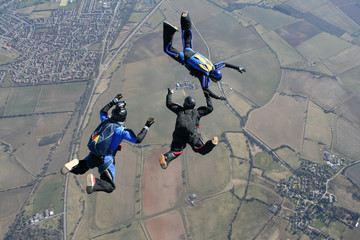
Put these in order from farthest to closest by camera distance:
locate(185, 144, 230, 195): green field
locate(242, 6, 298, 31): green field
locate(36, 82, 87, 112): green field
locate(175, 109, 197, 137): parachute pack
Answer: locate(242, 6, 298, 31): green field → locate(36, 82, 87, 112): green field → locate(185, 144, 230, 195): green field → locate(175, 109, 197, 137): parachute pack

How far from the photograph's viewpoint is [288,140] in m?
58.6

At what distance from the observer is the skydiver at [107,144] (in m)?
15.1

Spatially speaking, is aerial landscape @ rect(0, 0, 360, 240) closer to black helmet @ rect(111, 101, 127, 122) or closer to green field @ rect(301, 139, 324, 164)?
green field @ rect(301, 139, 324, 164)

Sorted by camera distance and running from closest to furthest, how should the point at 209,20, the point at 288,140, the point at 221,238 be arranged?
the point at 221,238 → the point at 288,140 → the point at 209,20

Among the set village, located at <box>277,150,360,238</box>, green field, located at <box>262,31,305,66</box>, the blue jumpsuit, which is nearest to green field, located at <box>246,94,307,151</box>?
village, located at <box>277,150,360,238</box>

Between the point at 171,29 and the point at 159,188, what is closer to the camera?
the point at 171,29

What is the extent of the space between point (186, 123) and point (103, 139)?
5301 millimetres

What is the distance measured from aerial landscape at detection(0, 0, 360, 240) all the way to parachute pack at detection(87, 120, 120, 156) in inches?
1417

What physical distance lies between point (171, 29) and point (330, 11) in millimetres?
105193

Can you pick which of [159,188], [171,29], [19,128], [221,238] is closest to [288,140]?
[221,238]

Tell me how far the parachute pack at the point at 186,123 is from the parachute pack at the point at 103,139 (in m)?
3.95

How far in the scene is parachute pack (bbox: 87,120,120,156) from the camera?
1520 centimetres

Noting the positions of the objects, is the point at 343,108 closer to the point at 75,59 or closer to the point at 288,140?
the point at 288,140

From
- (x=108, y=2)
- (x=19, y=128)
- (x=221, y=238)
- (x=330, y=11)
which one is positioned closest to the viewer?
(x=221, y=238)
